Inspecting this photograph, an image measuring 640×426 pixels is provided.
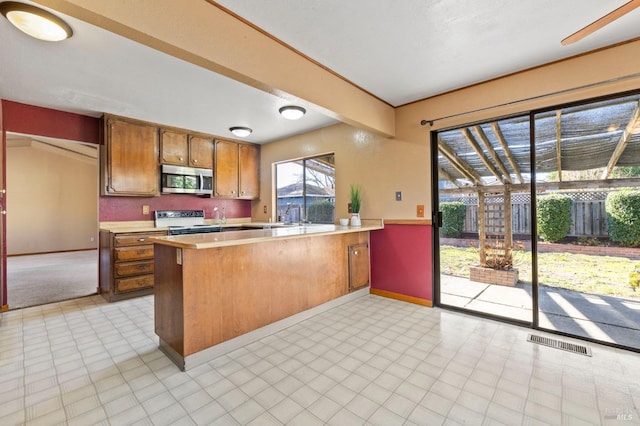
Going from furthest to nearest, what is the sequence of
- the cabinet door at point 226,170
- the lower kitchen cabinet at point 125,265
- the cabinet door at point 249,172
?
the cabinet door at point 249,172
the cabinet door at point 226,170
the lower kitchen cabinet at point 125,265

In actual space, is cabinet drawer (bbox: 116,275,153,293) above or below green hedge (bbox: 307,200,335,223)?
below

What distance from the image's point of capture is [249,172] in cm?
535

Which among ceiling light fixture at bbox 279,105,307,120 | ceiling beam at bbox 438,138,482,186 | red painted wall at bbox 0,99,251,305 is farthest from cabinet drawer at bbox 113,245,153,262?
ceiling beam at bbox 438,138,482,186

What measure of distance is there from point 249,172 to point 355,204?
8.13 ft

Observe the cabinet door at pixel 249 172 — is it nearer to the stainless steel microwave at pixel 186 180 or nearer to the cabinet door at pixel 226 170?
the cabinet door at pixel 226 170

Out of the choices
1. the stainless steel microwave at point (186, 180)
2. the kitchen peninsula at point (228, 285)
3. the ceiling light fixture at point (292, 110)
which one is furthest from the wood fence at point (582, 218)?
the stainless steel microwave at point (186, 180)

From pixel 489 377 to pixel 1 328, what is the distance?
4.42 metres

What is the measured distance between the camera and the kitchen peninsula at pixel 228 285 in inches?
81.7

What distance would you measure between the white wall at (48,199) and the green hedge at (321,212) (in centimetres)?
604

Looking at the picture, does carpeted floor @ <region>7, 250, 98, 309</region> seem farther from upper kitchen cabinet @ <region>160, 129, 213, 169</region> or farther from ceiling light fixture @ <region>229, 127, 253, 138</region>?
ceiling light fixture @ <region>229, 127, 253, 138</region>

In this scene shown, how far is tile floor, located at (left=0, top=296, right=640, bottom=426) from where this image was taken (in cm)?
156

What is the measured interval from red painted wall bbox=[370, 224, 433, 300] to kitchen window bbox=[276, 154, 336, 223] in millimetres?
983

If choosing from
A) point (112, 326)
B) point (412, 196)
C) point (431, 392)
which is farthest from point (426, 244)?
point (112, 326)

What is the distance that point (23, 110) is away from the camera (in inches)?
136
